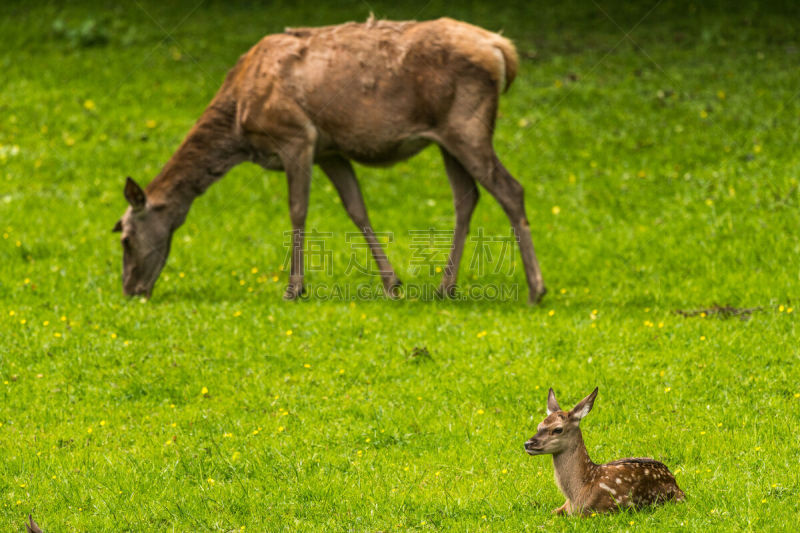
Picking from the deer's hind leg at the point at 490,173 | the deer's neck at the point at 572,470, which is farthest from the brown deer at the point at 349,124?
the deer's neck at the point at 572,470

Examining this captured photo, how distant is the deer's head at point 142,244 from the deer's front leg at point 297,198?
155cm

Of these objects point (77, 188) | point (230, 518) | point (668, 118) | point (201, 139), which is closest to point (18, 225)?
point (77, 188)

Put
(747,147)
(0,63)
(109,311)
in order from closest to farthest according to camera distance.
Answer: (109,311) → (747,147) → (0,63)

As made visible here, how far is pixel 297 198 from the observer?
10805mm

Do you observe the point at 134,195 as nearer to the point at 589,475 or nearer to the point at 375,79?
the point at 375,79

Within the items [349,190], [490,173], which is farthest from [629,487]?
[349,190]

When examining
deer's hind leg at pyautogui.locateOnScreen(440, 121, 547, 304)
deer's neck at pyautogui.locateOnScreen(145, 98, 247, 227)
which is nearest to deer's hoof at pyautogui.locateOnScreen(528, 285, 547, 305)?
deer's hind leg at pyautogui.locateOnScreen(440, 121, 547, 304)

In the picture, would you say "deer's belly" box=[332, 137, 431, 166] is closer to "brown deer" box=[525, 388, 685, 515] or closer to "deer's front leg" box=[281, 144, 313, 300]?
"deer's front leg" box=[281, 144, 313, 300]

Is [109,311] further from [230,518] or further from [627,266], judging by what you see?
[627,266]

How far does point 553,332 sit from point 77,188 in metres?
8.85

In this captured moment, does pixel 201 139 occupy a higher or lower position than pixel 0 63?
higher

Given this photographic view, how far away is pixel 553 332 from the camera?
9.11 m

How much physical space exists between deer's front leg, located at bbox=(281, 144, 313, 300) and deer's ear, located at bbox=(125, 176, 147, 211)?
5.50 ft

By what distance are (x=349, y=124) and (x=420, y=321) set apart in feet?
7.89
